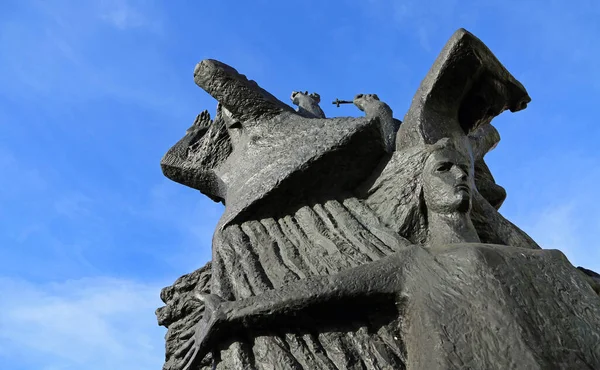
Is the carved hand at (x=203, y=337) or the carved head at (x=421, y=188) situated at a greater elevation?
the carved head at (x=421, y=188)

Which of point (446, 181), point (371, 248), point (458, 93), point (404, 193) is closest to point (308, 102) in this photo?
point (458, 93)

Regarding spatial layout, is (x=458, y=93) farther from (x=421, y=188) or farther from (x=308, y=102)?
(x=308, y=102)

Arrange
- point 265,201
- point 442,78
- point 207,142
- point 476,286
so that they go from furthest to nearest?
point 207,142 < point 442,78 < point 265,201 < point 476,286

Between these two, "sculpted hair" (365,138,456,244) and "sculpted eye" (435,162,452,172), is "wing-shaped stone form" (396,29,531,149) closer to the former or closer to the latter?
"sculpted hair" (365,138,456,244)

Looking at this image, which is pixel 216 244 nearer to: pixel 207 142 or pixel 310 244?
pixel 310 244

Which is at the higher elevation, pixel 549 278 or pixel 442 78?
pixel 442 78

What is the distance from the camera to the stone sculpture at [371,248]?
253 cm

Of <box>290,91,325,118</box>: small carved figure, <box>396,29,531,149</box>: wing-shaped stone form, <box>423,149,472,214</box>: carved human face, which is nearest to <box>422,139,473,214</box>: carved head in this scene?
<box>423,149,472,214</box>: carved human face

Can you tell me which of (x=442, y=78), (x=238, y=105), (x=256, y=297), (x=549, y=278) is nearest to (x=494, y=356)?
(x=549, y=278)

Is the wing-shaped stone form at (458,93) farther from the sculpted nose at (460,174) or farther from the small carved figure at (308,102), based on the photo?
the small carved figure at (308,102)

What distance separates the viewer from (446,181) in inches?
128

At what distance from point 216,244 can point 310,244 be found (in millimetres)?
486

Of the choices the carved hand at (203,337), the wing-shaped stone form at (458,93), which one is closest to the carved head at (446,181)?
the wing-shaped stone form at (458,93)

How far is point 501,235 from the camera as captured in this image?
138 inches
